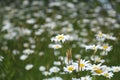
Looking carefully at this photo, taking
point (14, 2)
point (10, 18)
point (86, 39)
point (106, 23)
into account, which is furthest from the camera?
point (14, 2)

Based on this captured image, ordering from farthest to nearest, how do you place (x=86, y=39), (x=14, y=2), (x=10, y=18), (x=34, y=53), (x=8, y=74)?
(x=14, y=2), (x=10, y=18), (x=86, y=39), (x=34, y=53), (x=8, y=74)

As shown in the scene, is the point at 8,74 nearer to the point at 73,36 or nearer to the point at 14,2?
the point at 73,36

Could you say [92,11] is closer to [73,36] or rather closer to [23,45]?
[73,36]

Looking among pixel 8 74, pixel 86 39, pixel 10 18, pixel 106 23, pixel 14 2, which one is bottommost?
pixel 8 74

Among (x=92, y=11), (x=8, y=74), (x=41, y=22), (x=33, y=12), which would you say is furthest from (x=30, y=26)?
(x=8, y=74)

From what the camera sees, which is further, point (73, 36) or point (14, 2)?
point (14, 2)

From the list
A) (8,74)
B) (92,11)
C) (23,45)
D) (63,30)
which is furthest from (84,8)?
(8,74)

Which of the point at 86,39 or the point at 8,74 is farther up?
the point at 86,39
